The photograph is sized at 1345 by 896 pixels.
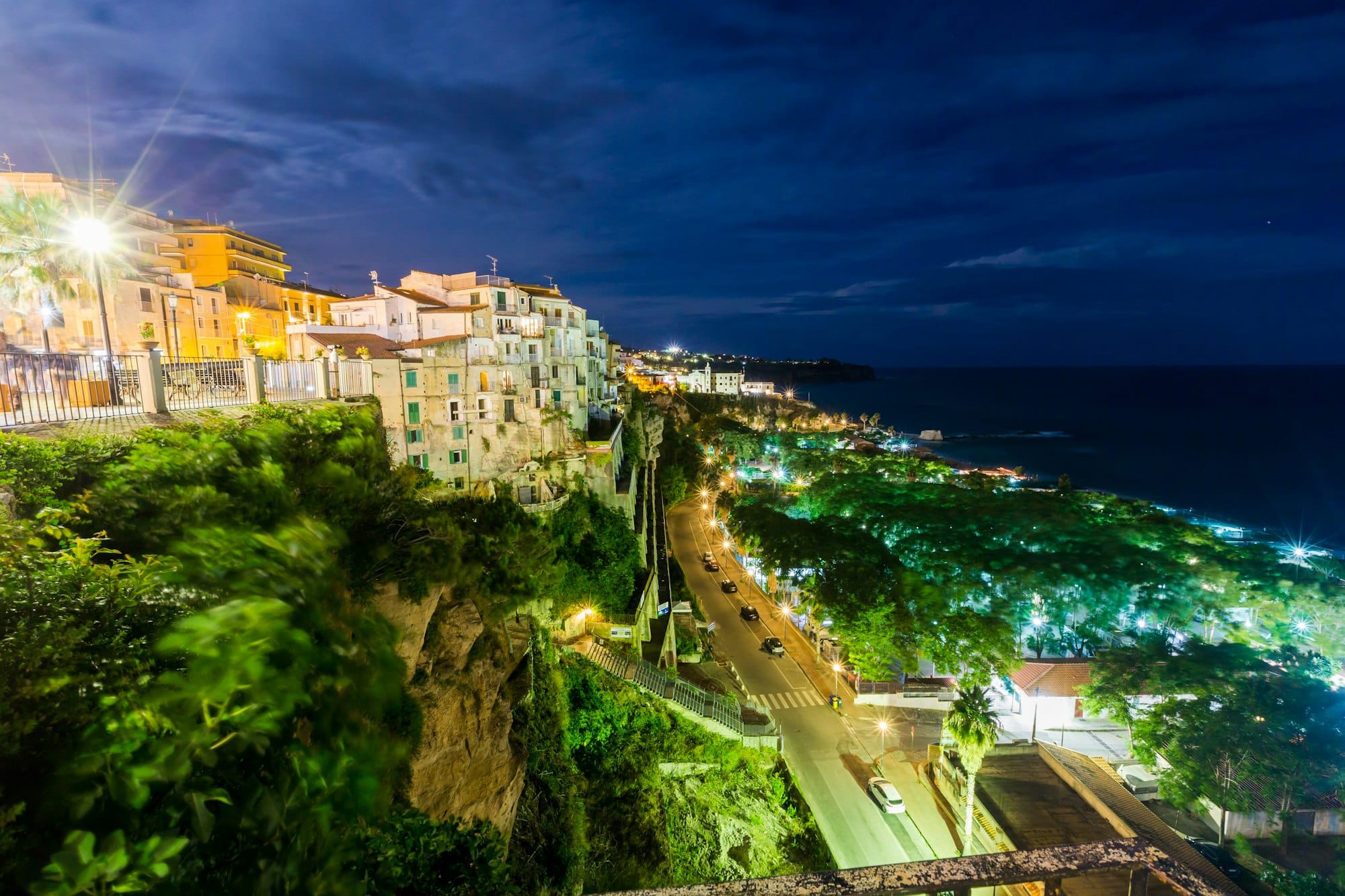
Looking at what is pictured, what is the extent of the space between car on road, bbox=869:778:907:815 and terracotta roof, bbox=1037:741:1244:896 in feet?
18.8

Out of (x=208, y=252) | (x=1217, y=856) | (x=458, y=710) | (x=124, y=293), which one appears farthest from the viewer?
(x=208, y=252)

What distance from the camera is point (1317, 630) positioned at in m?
25.8

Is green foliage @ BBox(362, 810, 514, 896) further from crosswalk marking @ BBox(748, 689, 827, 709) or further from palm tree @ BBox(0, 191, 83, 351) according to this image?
crosswalk marking @ BBox(748, 689, 827, 709)

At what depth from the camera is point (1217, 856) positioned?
18.2 metres

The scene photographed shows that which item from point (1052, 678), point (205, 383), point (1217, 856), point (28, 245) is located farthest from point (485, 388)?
point (1217, 856)

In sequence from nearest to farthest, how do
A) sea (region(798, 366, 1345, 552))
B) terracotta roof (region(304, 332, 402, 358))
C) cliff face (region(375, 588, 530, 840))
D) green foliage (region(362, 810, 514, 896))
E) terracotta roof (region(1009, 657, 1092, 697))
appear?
green foliage (region(362, 810, 514, 896)) < cliff face (region(375, 588, 530, 840)) < terracotta roof (region(1009, 657, 1092, 697)) < terracotta roof (region(304, 332, 402, 358)) < sea (region(798, 366, 1345, 552))

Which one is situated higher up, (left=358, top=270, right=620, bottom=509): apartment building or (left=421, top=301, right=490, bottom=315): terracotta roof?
(left=421, top=301, right=490, bottom=315): terracotta roof

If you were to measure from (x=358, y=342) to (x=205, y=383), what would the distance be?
15.9 metres

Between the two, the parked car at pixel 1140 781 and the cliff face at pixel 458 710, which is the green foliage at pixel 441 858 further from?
the parked car at pixel 1140 781

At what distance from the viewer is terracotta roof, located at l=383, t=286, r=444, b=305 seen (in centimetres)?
3384

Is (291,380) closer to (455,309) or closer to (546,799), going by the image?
(546,799)

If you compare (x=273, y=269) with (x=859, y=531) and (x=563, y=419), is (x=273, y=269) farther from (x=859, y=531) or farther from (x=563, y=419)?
(x=859, y=531)

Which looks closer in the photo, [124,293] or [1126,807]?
[1126,807]

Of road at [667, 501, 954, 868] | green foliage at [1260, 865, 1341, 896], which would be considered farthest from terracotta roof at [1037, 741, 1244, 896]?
road at [667, 501, 954, 868]
